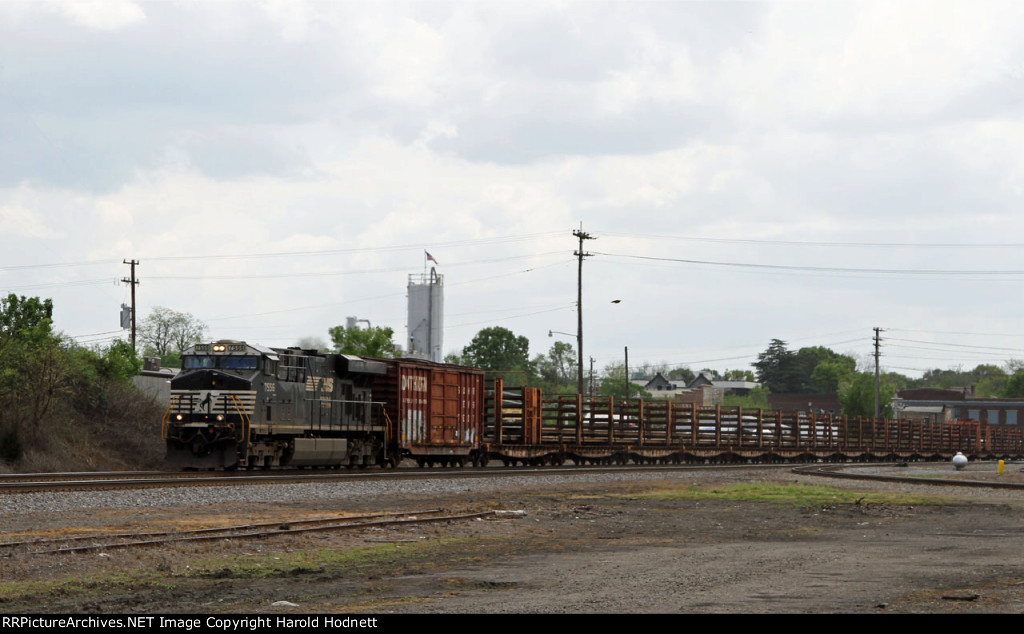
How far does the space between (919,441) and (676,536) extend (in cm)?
5661

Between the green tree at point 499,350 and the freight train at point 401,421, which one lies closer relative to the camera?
the freight train at point 401,421

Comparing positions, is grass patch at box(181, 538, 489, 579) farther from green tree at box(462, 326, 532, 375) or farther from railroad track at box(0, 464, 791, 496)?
green tree at box(462, 326, 532, 375)

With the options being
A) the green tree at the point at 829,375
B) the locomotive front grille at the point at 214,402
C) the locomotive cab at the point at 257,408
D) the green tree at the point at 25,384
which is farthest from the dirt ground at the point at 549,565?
the green tree at the point at 829,375

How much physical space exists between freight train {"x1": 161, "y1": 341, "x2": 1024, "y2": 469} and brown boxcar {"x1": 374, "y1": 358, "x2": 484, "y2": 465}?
4 centimetres

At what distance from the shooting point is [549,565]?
12156 mm

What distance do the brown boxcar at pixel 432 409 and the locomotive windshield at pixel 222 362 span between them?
5.89 meters

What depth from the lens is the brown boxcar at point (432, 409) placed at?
3319 centimetres

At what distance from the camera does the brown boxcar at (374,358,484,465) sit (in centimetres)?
3319

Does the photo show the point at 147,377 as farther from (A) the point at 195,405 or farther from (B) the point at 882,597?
(B) the point at 882,597

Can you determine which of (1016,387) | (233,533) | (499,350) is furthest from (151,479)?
(1016,387)

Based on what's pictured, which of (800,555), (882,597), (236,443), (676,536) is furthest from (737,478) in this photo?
(882,597)

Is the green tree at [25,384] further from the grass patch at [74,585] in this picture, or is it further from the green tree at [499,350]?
the green tree at [499,350]

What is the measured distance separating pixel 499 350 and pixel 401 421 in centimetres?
9159

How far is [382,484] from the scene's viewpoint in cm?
2464
